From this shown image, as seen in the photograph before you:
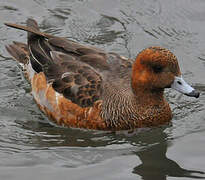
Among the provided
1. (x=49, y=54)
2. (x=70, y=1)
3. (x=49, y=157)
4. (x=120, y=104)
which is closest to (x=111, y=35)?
(x=70, y=1)

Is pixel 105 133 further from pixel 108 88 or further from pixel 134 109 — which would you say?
pixel 108 88

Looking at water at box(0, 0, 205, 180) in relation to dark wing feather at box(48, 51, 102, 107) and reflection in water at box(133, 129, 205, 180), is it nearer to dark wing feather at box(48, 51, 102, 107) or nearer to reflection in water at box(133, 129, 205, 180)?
reflection in water at box(133, 129, 205, 180)

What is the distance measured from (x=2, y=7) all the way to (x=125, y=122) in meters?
4.28

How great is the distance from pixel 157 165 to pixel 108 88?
1.38 m

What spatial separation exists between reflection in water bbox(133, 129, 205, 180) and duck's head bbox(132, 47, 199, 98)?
2.42 ft

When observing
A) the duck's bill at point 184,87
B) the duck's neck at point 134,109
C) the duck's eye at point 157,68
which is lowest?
the duck's neck at point 134,109

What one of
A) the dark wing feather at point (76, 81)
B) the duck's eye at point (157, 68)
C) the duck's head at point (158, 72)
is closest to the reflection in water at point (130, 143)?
the dark wing feather at point (76, 81)

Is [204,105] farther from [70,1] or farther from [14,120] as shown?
[70,1]

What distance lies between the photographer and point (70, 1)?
1113 cm

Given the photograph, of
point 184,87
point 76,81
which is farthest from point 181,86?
point 76,81

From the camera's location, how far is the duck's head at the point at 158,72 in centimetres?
745

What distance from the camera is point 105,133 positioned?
311 inches

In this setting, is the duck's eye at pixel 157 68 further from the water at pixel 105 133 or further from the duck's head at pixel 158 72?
the water at pixel 105 133

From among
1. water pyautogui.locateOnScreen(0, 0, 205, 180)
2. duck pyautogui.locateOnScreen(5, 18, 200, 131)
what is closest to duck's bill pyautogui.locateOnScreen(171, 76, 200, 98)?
duck pyautogui.locateOnScreen(5, 18, 200, 131)
